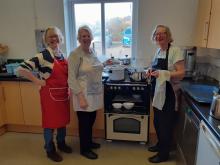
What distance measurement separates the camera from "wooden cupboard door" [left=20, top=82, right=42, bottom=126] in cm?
264

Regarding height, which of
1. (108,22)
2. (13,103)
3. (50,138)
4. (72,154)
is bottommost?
(72,154)

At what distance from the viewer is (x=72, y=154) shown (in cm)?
239

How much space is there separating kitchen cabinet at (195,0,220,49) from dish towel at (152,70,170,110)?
0.54 metres

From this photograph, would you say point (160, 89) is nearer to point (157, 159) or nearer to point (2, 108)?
point (157, 159)

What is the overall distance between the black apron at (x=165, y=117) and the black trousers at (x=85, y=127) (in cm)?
70

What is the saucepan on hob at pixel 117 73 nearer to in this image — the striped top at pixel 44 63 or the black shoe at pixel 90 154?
the striped top at pixel 44 63

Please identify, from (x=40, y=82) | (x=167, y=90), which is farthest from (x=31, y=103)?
(x=167, y=90)

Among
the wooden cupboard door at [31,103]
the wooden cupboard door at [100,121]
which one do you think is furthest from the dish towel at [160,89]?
the wooden cupboard door at [31,103]

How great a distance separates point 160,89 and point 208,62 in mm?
1063

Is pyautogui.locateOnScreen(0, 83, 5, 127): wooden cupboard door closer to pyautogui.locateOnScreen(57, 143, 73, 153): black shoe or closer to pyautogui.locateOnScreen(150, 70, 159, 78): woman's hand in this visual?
pyautogui.locateOnScreen(57, 143, 73, 153): black shoe

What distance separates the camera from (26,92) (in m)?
2.66

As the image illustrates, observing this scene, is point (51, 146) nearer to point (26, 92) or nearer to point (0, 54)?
point (26, 92)

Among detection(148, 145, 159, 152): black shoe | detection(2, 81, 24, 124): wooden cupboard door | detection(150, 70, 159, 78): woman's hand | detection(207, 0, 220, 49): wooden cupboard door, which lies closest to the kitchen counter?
detection(150, 70, 159, 78): woman's hand

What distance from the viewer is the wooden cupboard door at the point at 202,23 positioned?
2.12m
